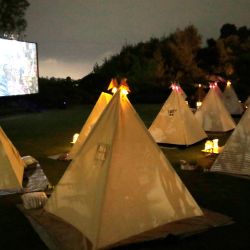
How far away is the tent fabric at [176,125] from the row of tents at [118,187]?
6.57 meters

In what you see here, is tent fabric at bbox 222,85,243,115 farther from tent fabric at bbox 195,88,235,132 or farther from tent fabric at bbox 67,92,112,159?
tent fabric at bbox 67,92,112,159

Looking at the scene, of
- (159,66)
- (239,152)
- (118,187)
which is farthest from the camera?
(159,66)

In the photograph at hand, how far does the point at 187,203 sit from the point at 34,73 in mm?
17159

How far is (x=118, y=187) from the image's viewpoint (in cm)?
530

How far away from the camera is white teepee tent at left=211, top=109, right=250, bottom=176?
852 cm

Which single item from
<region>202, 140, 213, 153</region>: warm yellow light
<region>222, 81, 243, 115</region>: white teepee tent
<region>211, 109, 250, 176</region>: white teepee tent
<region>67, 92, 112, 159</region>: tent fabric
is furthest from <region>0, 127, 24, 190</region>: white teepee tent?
<region>222, 81, 243, 115</region>: white teepee tent

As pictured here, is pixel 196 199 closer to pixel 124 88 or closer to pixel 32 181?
pixel 124 88

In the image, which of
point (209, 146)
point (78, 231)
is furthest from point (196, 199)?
point (209, 146)

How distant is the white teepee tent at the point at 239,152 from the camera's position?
852 centimetres

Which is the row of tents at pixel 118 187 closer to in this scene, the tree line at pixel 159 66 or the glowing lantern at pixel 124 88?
the glowing lantern at pixel 124 88

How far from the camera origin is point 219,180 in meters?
8.28

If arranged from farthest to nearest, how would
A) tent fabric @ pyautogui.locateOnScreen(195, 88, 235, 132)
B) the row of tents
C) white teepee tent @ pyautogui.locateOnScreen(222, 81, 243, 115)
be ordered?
white teepee tent @ pyautogui.locateOnScreen(222, 81, 243, 115) → tent fabric @ pyautogui.locateOnScreen(195, 88, 235, 132) → the row of tents

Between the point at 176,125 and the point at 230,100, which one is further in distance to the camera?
the point at 230,100

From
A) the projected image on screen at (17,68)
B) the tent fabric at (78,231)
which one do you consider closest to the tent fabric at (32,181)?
the tent fabric at (78,231)
